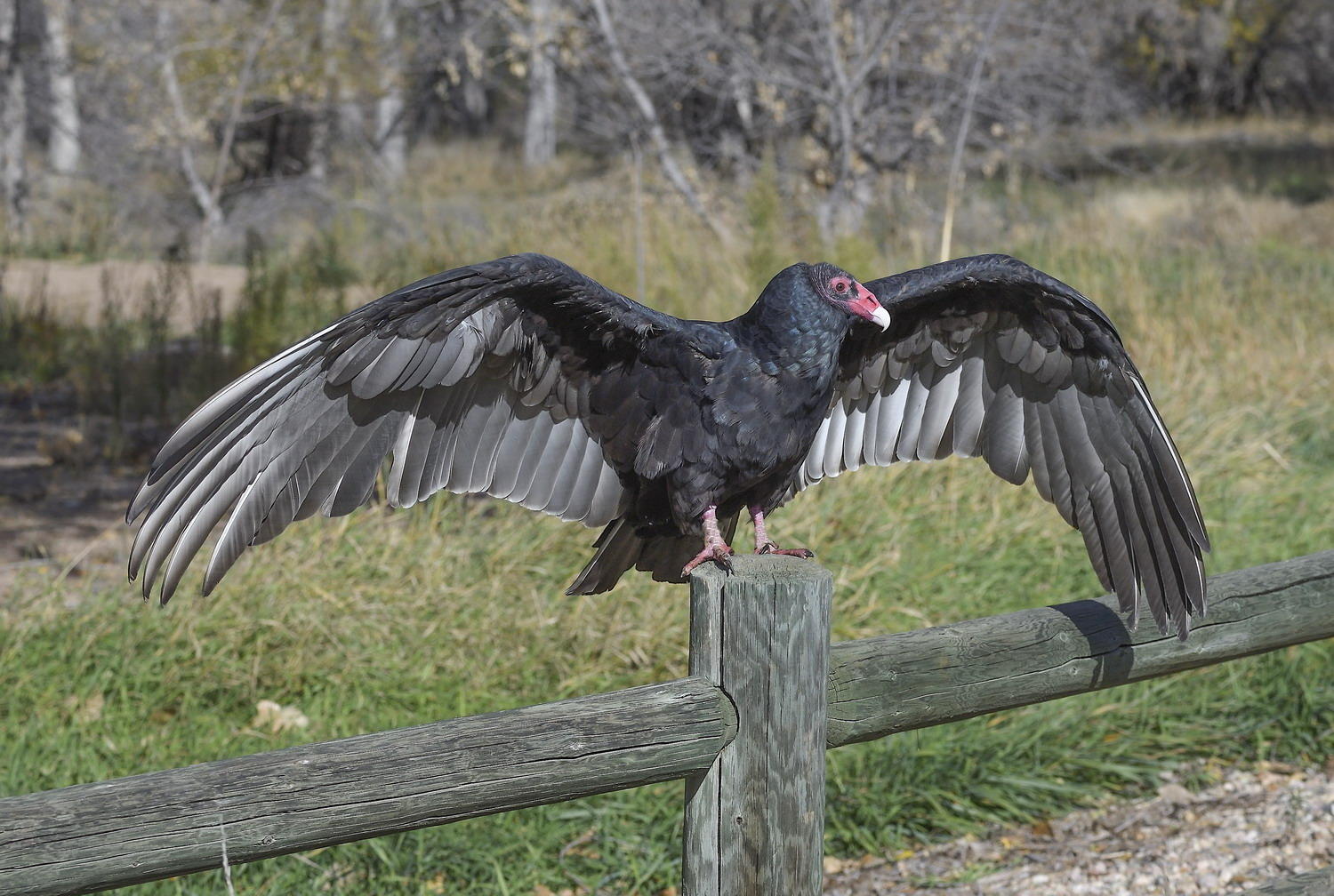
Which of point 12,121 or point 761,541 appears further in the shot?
point 12,121

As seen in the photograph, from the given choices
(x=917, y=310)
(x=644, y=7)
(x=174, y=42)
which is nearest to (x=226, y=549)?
(x=917, y=310)

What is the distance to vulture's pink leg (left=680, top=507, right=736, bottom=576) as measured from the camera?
205 cm

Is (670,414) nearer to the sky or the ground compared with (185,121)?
nearer to the sky

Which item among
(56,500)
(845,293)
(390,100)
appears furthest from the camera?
(390,100)

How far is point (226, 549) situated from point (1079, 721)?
2.41 meters

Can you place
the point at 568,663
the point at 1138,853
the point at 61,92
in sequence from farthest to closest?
the point at 61,92 → the point at 568,663 → the point at 1138,853

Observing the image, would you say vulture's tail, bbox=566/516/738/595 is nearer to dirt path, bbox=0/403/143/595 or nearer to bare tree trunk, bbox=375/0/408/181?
dirt path, bbox=0/403/143/595

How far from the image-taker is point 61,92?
1597 centimetres

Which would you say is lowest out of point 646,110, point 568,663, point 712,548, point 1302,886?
point 568,663

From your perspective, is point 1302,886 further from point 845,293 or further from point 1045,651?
point 845,293

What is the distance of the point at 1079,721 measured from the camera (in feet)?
11.7

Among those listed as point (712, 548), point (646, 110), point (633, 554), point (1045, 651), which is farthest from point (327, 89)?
point (1045, 651)

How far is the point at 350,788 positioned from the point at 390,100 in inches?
709

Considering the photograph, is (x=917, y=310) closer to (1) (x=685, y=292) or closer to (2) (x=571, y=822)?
(2) (x=571, y=822)
